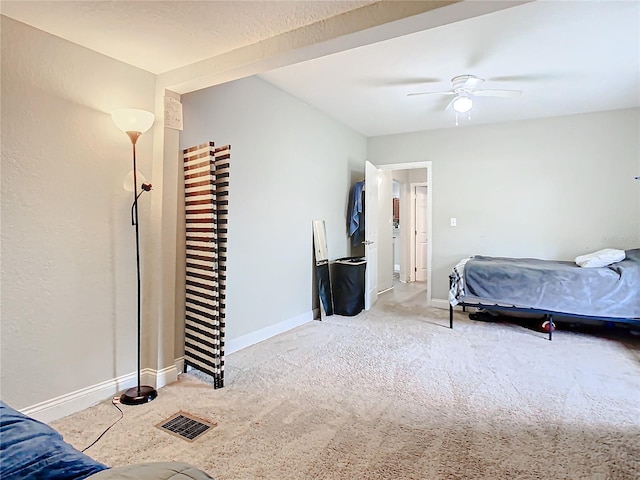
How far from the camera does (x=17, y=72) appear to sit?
6.77 feet

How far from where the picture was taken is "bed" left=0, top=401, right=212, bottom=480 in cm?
73

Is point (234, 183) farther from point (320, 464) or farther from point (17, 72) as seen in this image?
Answer: point (320, 464)

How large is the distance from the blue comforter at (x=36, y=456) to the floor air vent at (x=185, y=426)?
1.23 metres

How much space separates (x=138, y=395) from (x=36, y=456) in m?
1.80

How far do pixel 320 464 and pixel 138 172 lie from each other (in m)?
2.17

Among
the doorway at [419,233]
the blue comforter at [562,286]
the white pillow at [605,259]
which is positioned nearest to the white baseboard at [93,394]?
the blue comforter at [562,286]

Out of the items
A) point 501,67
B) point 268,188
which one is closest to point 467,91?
point 501,67

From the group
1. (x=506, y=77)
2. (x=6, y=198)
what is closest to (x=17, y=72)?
(x=6, y=198)

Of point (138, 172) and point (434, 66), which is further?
point (434, 66)

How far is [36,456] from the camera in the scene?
0.85 metres

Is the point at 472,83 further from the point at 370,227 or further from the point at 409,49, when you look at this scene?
the point at 370,227

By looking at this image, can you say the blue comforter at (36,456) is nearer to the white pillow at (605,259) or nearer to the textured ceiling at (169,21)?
the textured ceiling at (169,21)

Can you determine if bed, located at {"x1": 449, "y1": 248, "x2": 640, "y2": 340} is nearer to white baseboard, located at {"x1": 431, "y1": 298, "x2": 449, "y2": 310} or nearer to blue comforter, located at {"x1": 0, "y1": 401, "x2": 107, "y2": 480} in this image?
white baseboard, located at {"x1": 431, "y1": 298, "x2": 449, "y2": 310}

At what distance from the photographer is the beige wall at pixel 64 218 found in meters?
2.07
